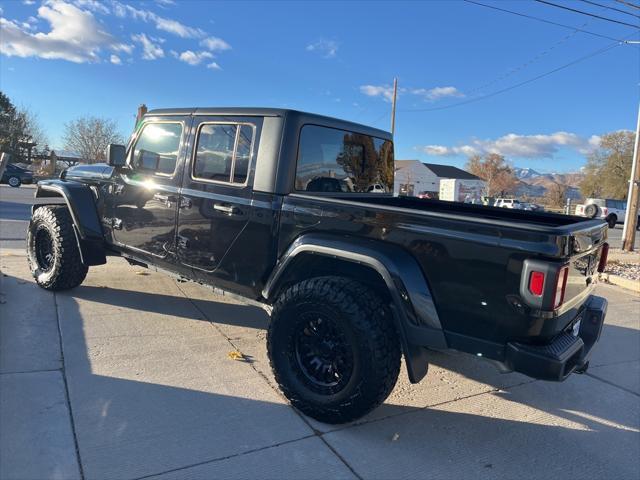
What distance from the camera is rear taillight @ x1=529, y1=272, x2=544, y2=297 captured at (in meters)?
2.24

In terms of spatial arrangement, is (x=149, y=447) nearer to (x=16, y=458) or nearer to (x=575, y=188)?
(x=16, y=458)

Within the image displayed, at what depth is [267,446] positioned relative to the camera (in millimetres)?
2654

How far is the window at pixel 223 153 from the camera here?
349cm

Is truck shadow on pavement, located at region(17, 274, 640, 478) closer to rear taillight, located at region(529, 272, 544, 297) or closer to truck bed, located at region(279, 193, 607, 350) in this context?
truck bed, located at region(279, 193, 607, 350)

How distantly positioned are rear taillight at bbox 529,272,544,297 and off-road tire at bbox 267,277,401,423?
0.85 m

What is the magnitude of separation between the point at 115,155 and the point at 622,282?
7887 millimetres

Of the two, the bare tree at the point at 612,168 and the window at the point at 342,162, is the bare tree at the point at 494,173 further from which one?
the window at the point at 342,162

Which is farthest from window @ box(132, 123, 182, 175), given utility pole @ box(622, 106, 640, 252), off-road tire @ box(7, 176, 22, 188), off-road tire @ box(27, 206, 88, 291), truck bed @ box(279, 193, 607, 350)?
off-road tire @ box(7, 176, 22, 188)

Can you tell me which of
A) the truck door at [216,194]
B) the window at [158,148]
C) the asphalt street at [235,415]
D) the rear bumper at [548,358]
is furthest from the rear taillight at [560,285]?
the window at [158,148]

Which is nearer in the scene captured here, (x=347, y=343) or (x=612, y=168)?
(x=347, y=343)

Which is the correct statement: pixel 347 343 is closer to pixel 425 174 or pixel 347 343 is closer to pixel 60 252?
pixel 60 252

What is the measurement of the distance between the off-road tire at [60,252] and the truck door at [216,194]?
5.36 ft

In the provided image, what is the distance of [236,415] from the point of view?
9.64ft

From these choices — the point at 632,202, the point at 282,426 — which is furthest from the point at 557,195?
the point at 282,426
